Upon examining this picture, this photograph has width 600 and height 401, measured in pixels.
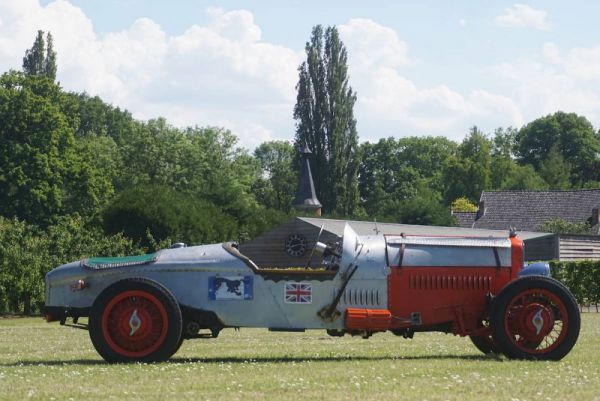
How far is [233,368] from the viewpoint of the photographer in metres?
13.2

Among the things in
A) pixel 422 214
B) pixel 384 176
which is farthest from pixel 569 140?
pixel 422 214

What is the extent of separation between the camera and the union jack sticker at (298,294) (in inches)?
564

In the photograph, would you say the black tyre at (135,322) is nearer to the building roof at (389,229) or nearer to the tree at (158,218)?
the building roof at (389,229)

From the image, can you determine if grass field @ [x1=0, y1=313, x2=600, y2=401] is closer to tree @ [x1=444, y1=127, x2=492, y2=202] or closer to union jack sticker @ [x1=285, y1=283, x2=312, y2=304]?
union jack sticker @ [x1=285, y1=283, x2=312, y2=304]

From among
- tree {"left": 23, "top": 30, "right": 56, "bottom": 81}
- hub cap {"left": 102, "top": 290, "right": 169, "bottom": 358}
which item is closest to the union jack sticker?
hub cap {"left": 102, "top": 290, "right": 169, "bottom": 358}

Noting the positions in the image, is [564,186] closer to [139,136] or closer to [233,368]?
[139,136]

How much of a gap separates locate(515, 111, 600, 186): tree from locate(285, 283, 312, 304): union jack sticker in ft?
404

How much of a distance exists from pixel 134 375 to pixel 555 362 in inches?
197

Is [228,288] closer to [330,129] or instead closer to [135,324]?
[135,324]

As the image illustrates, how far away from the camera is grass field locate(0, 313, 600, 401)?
34.8ft

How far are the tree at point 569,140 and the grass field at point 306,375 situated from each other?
4810 inches

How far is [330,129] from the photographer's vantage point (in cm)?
9962

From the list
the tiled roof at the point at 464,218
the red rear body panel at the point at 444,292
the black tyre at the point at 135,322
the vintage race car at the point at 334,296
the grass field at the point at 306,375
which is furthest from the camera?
the tiled roof at the point at 464,218

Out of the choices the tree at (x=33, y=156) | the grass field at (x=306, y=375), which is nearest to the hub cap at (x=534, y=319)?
the grass field at (x=306, y=375)
